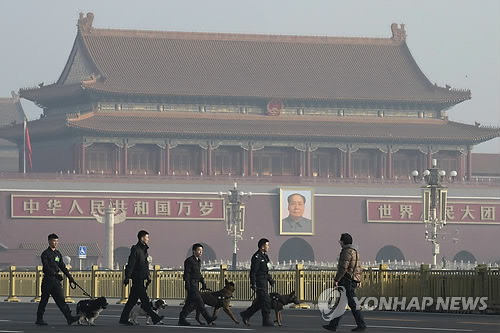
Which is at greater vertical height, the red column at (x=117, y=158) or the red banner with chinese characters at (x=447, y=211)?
the red column at (x=117, y=158)

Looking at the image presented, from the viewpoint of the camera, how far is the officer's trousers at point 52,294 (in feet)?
70.4

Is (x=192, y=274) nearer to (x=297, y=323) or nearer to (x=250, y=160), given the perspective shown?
(x=297, y=323)

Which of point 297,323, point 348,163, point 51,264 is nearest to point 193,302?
point 297,323

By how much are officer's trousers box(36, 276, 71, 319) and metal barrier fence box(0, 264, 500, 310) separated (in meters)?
Answer: 8.51

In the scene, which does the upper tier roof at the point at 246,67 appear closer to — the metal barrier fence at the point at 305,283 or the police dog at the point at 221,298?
the metal barrier fence at the point at 305,283

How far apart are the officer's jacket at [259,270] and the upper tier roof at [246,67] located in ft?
169

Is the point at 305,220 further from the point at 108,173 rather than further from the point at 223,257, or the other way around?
the point at 108,173

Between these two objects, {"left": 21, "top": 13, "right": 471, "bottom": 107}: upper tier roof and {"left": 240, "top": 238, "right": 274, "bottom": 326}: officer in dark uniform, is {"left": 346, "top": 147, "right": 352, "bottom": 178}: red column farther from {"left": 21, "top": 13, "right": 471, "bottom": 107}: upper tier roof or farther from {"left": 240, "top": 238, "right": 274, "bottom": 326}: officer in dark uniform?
{"left": 240, "top": 238, "right": 274, "bottom": 326}: officer in dark uniform

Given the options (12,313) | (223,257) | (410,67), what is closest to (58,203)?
(223,257)

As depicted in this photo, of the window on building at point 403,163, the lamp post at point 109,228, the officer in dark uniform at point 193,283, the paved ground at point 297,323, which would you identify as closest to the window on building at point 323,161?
the window on building at point 403,163

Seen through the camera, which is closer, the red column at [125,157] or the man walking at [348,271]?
the man walking at [348,271]

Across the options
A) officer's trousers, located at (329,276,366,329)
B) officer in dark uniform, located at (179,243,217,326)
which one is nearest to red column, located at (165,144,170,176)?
officer in dark uniform, located at (179,243,217,326)

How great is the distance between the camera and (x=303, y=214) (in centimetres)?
7075

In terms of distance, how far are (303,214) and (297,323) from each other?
4775 cm
